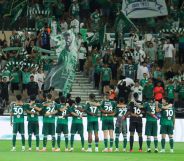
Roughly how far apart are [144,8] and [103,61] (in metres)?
4.67

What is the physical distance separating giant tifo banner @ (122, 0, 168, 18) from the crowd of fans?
2.89 ft

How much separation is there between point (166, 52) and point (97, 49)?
11.5ft

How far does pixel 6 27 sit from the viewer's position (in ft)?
153

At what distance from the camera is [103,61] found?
44188 millimetres

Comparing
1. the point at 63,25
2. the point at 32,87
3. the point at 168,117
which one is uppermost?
the point at 63,25

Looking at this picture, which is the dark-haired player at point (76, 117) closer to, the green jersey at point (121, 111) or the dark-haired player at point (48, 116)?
the dark-haired player at point (48, 116)

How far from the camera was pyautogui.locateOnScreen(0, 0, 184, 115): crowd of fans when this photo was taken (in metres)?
42.0

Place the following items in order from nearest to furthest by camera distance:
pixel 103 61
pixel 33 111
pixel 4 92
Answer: pixel 33 111 < pixel 4 92 < pixel 103 61

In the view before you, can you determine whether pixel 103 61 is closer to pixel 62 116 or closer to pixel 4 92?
pixel 4 92

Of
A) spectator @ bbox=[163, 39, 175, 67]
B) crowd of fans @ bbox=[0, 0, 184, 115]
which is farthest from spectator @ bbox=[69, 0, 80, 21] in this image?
spectator @ bbox=[163, 39, 175, 67]

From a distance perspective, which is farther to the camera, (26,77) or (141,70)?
(141,70)

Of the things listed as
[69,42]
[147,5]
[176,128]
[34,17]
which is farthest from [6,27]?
[176,128]

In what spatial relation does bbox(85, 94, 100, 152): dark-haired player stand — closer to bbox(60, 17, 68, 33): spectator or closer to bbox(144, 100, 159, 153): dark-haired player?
bbox(144, 100, 159, 153): dark-haired player


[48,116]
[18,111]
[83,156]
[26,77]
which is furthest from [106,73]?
[83,156]
